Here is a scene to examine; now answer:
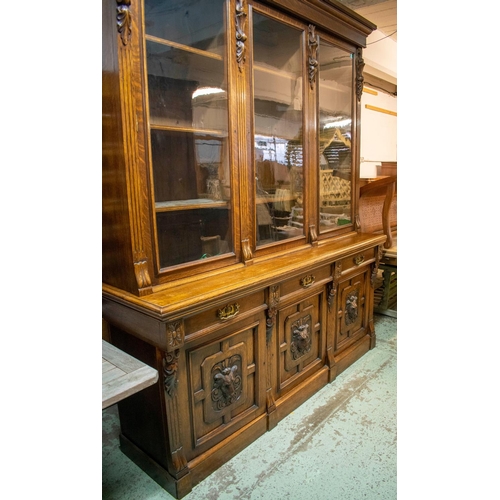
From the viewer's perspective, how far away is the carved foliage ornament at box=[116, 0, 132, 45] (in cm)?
130

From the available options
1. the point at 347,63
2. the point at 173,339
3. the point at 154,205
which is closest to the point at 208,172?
the point at 154,205

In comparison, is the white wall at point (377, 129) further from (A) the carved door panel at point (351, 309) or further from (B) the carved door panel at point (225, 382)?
(B) the carved door panel at point (225, 382)

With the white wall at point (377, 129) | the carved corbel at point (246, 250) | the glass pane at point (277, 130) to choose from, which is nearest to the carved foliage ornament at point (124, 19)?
the glass pane at point (277, 130)

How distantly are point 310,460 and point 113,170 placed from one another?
1.54 metres

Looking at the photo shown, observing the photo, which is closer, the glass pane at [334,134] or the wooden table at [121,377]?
the wooden table at [121,377]

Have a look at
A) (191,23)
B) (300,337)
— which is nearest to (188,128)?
(191,23)

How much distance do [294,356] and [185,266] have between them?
2.90ft

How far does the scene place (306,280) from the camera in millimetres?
2059

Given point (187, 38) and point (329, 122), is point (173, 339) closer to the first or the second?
point (187, 38)

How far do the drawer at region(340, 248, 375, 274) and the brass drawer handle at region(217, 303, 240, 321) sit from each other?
95 centimetres

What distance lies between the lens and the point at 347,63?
98.6 inches

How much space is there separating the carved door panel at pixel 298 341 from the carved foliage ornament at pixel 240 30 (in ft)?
4.07

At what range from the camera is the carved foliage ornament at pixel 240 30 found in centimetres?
169

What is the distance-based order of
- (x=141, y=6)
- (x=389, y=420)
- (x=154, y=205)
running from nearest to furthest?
1. (x=141, y=6)
2. (x=154, y=205)
3. (x=389, y=420)
